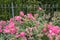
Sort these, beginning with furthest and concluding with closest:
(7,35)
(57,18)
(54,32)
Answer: (57,18) < (7,35) < (54,32)

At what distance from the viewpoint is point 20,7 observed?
6875mm

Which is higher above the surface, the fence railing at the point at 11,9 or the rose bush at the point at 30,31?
the rose bush at the point at 30,31

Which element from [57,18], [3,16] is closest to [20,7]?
[3,16]

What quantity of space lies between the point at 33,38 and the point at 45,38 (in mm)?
208

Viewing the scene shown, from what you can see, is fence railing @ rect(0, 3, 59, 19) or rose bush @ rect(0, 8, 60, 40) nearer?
rose bush @ rect(0, 8, 60, 40)

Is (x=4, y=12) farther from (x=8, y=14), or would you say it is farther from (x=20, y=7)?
(x=20, y=7)

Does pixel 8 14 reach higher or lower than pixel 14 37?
lower

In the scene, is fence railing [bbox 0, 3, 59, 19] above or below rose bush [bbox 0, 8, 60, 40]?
below

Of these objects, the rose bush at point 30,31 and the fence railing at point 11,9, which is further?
the fence railing at point 11,9

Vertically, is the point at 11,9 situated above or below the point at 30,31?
below

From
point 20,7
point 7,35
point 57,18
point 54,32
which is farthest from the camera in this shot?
point 20,7

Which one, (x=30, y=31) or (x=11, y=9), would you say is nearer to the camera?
(x=30, y=31)

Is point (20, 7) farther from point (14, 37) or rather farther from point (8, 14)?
point (14, 37)

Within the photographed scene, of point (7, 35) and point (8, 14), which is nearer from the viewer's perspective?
point (7, 35)
